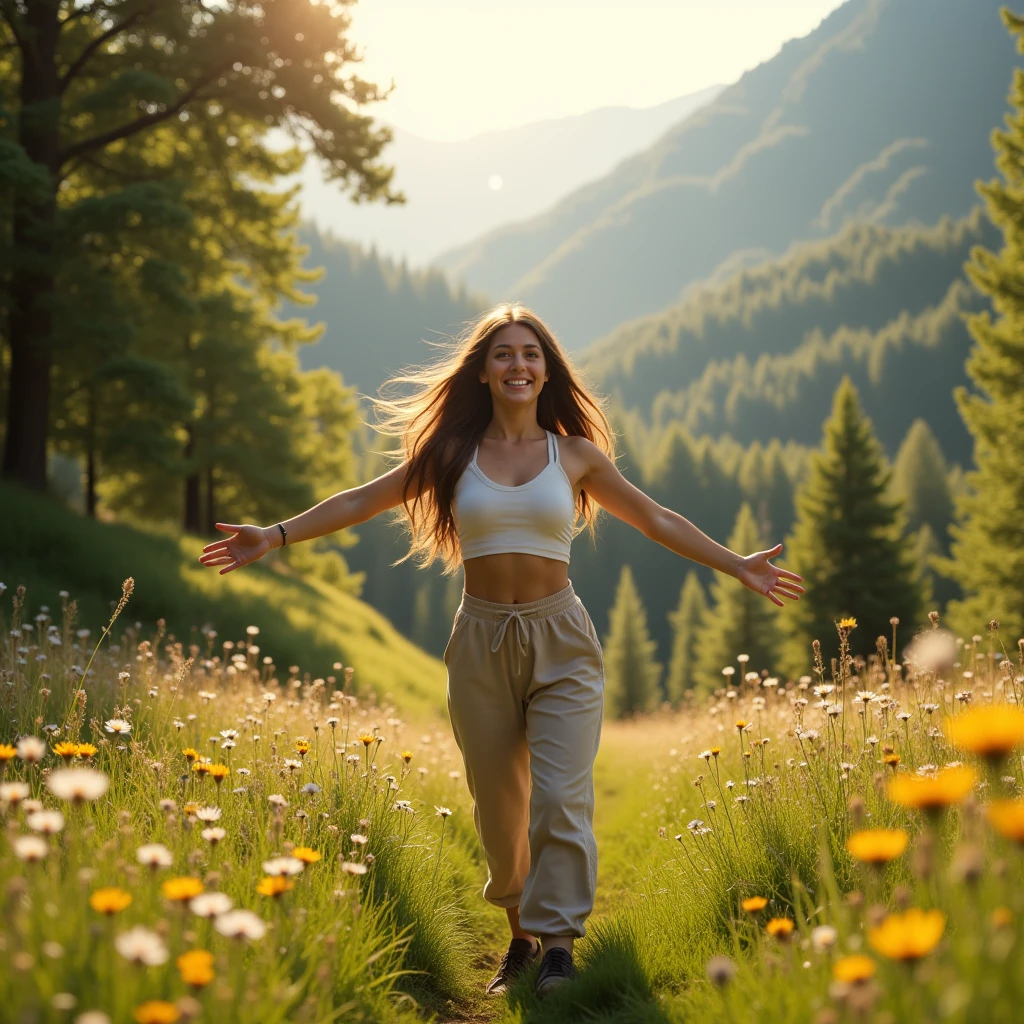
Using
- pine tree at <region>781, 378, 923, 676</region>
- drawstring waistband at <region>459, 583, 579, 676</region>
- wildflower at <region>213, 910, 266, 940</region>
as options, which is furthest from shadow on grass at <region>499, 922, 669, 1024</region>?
pine tree at <region>781, 378, 923, 676</region>

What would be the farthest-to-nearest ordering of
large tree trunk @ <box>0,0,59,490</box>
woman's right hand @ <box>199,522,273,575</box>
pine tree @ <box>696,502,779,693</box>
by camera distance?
pine tree @ <box>696,502,779,693</box> < large tree trunk @ <box>0,0,59,490</box> < woman's right hand @ <box>199,522,273,575</box>

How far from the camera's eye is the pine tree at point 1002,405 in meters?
16.6

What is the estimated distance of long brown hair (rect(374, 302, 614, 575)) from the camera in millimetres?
4672

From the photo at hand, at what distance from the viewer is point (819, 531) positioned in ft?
87.5

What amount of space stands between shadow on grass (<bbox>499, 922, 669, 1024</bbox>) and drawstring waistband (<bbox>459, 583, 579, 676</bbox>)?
1.25 metres

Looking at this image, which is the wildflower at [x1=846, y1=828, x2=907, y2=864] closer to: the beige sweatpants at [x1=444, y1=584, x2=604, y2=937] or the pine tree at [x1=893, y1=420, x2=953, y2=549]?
the beige sweatpants at [x1=444, y1=584, x2=604, y2=937]

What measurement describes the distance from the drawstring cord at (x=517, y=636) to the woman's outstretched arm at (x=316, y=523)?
80cm

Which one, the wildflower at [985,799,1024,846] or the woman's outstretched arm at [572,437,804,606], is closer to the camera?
the wildflower at [985,799,1024,846]

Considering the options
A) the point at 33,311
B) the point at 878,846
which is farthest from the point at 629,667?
the point at 878,846

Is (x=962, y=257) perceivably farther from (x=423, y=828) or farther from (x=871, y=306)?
(x=423, y=828)

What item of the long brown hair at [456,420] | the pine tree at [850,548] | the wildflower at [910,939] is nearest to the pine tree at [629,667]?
the pine tree at [850,548]

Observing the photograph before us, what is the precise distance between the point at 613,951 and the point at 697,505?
102683mm

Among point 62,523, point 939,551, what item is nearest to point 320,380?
point 62,523

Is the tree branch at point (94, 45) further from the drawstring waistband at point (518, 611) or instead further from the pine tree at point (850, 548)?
the pine tree at point (850, 548)
